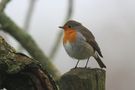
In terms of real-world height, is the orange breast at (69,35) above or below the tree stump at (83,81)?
below

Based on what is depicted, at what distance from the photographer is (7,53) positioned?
4.43 ft

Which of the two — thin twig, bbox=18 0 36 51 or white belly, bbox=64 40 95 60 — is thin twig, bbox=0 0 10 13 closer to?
thin twig, bbox=18 0 36 51

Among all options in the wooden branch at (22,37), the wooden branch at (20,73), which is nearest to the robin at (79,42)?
the wooden branch at (22,37)

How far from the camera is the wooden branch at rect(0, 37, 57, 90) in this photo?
1351mm

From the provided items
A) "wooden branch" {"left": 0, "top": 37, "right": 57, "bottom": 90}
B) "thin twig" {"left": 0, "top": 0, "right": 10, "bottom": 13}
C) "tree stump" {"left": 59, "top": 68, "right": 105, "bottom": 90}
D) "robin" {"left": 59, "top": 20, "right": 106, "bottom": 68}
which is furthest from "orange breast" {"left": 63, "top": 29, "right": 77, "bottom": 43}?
→ "wooden branch" {"left": 0, "top": 37, "right": 57, "bottom": 90}

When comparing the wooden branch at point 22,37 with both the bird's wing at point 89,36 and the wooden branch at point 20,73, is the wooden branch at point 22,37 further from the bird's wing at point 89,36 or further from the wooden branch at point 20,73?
the wooden branch at point 20,73

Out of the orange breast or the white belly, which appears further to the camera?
the orange breast

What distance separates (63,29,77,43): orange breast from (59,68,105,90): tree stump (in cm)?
143

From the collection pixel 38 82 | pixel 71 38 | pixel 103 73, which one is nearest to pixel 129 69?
pixel 71 38

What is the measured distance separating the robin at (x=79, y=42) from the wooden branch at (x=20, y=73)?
1626mm

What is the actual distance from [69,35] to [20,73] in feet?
5.99

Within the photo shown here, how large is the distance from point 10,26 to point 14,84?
1.89 m

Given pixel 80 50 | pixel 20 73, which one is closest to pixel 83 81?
pixel 20 73

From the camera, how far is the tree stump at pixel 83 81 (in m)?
1.59
